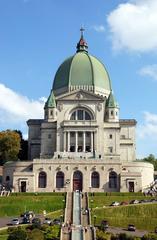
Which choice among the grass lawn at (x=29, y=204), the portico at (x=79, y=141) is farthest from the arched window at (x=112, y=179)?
the grass lawn at (x=29, y=204)

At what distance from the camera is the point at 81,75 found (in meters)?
118

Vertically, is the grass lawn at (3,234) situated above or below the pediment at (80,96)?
below

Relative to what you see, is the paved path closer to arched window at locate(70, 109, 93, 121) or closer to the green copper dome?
arched window at locate(70, 109, 93, 121)

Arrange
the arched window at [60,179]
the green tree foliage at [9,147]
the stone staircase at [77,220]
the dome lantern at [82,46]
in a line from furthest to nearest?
the dome lantern at [82,46]
the green tree foliage at [9,147]
the arched window at [60,179]
the stone staircase at [77,220]

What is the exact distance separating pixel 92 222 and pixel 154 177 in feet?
155

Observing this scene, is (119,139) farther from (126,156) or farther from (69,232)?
(69,232)

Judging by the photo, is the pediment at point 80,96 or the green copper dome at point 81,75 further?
the green copper dome at point 81,75

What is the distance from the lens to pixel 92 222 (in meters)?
67.9

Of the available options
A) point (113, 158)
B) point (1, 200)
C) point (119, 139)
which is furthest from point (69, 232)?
point (119, 139)

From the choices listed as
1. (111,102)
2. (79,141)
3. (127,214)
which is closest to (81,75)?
(111,102)

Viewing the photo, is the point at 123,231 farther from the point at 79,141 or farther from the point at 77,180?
the point at 79,141

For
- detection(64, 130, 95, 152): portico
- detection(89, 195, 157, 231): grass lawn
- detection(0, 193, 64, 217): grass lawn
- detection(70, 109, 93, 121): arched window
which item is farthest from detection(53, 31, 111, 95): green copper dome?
detection(89, 195, 157, 231): grass lawn

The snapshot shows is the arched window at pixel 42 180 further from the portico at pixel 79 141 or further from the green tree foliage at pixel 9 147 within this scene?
the green tree foliage at pixel 9 147

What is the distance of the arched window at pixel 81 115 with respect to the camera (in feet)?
357
